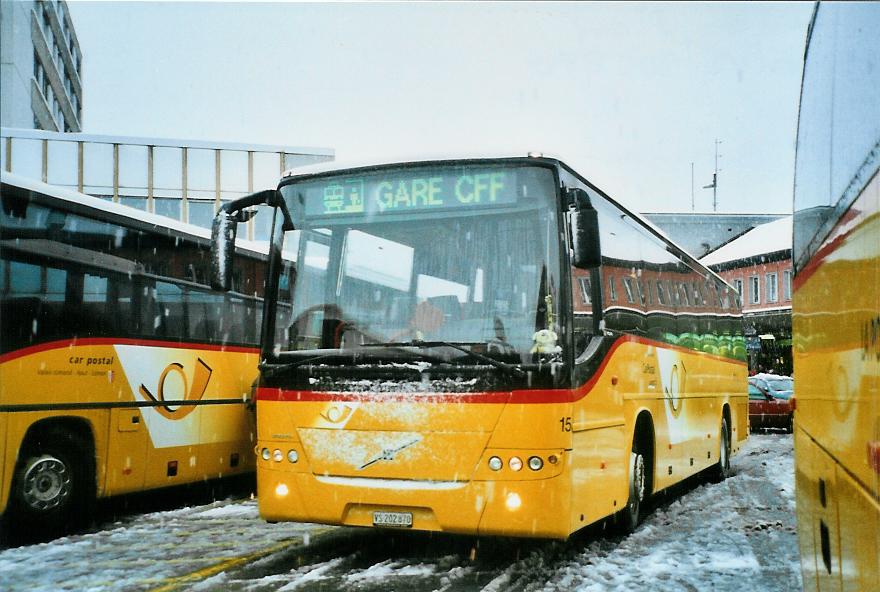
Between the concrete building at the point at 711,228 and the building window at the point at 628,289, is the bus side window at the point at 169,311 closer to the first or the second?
the building window at the point at 628,289

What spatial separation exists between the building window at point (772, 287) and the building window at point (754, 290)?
85cm

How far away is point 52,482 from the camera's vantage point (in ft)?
29.3

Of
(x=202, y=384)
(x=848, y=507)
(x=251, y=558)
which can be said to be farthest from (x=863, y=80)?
(x=202, y=384)

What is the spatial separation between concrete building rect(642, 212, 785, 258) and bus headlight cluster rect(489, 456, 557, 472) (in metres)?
63.7

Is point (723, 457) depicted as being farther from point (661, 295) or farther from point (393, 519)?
point (393, 519)

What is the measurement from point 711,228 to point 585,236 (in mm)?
65210

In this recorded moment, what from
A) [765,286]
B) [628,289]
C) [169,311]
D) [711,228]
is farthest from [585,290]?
[711,228]

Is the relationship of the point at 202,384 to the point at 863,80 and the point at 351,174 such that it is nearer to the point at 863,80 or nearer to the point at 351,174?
the point at 351,174

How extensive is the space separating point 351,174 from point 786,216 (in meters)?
66.8

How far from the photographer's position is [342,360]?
7.24 meters

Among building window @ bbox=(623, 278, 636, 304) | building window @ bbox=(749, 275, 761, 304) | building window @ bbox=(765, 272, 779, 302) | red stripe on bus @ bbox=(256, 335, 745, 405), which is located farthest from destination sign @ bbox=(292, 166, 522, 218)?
building window @ bbox=(749, 275, 761, 304)

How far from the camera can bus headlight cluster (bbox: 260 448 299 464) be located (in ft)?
24.3

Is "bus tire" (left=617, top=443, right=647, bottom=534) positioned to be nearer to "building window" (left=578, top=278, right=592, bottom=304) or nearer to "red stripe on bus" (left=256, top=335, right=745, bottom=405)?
"red stripe on bus" (left=256, top=335, right=745, bottom=405)

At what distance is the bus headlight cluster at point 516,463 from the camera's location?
6.75 metres
